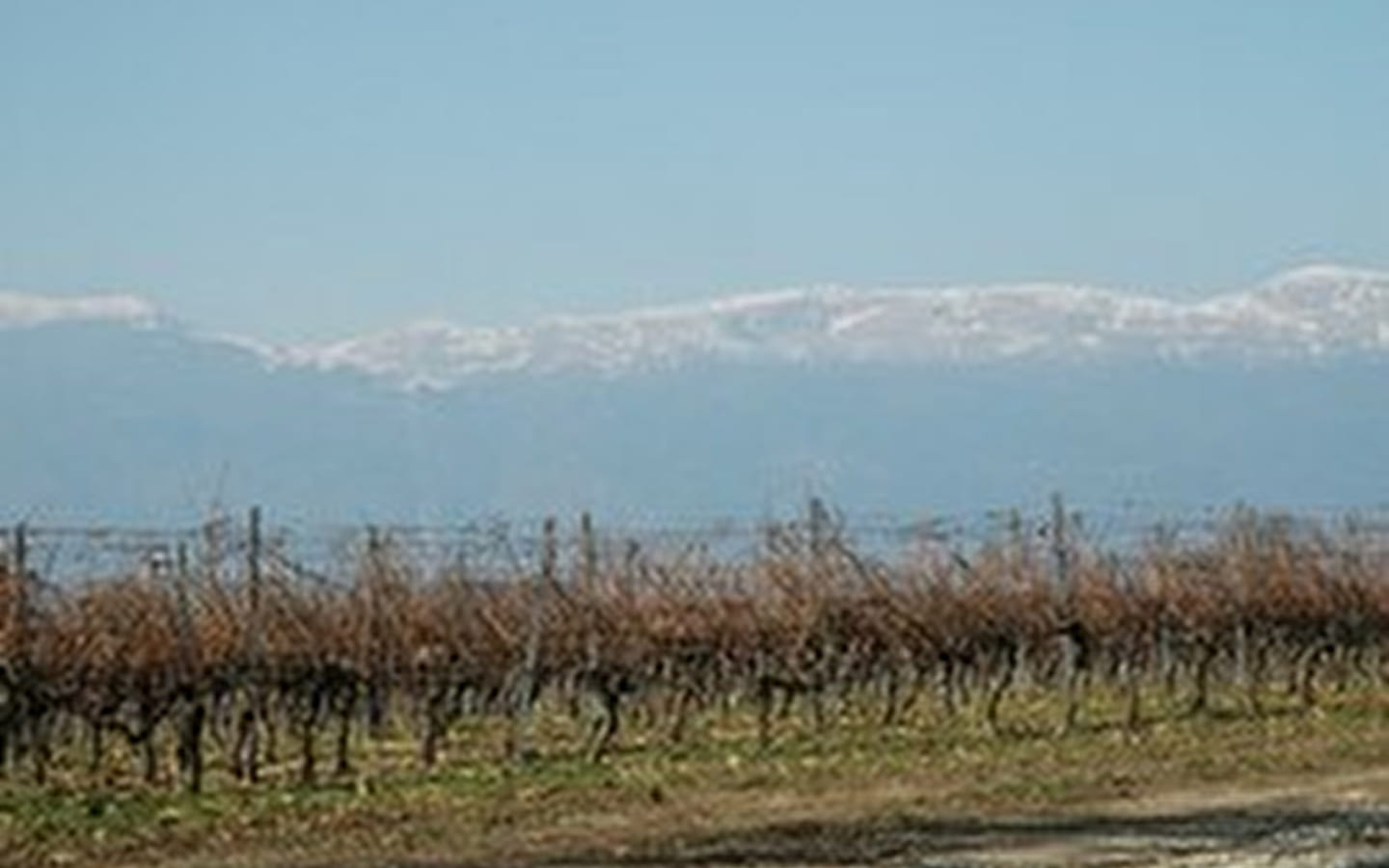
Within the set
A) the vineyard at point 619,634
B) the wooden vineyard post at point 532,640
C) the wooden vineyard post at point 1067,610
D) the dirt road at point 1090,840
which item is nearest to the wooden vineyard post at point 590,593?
the vineyard at point 619,634

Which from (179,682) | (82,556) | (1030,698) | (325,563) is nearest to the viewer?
(179,682)

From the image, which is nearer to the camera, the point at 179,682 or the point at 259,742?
the point at 179,682

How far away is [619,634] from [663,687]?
122 inches

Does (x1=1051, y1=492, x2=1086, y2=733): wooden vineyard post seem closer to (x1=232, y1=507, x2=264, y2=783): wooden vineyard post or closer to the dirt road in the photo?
(x1=232, y1=507, x2=264, y2=783): wooden vineyard post

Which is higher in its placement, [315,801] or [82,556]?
[82,556]

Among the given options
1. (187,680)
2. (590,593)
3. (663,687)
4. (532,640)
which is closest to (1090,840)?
Answer: (187,680)

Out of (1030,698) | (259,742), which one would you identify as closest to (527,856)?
(259,742)

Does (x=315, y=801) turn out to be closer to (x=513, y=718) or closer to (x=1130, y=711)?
(x=513, y=718)

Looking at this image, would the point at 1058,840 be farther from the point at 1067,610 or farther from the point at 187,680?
the point at 1067,610

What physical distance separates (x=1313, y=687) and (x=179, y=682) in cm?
2355

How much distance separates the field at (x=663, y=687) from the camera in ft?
90.1

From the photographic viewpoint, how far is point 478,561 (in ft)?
134

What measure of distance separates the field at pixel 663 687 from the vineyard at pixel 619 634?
6 cm

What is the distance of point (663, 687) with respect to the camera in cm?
4306
